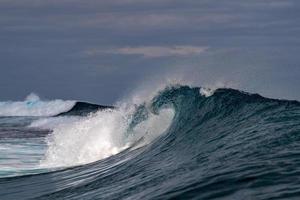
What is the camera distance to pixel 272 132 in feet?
39.6

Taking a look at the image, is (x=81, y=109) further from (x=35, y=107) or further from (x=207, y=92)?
(x=207, y=92)

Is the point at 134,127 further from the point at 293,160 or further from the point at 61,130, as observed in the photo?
the point at 293,160

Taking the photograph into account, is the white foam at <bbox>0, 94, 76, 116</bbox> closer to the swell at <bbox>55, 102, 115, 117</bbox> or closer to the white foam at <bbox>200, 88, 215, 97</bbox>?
the swell at <bbox>55, 102, 115, 117</bbox>

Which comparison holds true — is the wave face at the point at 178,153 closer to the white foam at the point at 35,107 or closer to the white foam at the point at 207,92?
the white foam at the point at 207,92

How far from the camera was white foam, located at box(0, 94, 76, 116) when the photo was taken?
65.1 metres

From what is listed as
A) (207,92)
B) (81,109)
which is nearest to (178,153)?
(207,92)

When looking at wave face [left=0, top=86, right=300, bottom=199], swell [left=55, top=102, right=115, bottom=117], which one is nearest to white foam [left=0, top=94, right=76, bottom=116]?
Result: swell [left=55, top=102, right=115, bottom=117]

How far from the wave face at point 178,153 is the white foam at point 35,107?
1572 inches

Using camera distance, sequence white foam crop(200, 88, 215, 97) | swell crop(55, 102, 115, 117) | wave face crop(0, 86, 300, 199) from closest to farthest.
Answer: wave face crop(0, 86, 300, 199) → white foam crop(200, 88, 215, 97) → swell crop(55, 102, 115, 117)

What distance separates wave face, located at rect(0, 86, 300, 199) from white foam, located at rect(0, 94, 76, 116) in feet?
131

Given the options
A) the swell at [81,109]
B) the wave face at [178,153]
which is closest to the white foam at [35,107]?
the swell at [81,109]

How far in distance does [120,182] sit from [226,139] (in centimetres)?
219

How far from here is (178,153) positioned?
13.9 m

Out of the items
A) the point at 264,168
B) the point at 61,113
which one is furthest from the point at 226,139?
the point at 61,113
